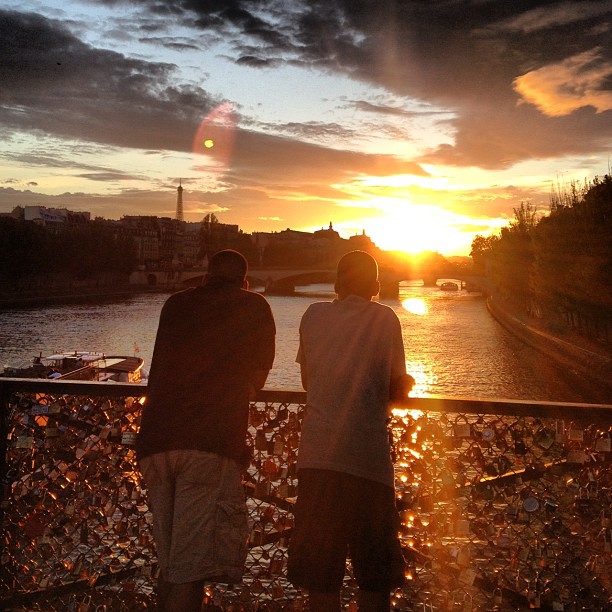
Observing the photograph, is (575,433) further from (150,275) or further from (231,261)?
(150,275)

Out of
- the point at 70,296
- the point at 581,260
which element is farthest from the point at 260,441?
the point at 70,296

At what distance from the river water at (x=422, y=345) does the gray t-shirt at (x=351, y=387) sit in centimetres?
1400

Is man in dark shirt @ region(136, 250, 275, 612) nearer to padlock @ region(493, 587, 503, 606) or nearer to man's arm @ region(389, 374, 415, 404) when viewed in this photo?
man's arm @ region(389, 374, 415, 404)

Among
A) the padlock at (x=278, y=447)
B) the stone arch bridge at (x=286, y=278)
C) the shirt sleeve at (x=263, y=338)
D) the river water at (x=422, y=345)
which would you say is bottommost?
the river water at (x=422, y=345)

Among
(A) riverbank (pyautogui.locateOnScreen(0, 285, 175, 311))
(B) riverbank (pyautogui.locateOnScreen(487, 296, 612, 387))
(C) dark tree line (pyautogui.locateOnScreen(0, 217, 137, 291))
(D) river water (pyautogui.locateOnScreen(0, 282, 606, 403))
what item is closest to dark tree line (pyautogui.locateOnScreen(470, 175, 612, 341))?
(B) riverbank (pyautogui.locateOnScreen(487, 296, 612, 387))

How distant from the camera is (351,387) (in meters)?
2.67

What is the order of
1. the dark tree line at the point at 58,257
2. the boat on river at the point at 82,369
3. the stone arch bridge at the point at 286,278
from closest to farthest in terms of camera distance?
the boat on river at the point at 82,369, the dark tree line at the point at 58,257, the stone arch bridge at the point at 286,278

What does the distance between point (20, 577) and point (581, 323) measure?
121ft

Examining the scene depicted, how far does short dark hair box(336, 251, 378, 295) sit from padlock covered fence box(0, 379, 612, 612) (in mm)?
675

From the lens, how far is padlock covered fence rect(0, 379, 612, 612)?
331 centimetres

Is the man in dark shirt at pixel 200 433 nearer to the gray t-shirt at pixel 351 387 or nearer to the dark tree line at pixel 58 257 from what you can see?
the gray t-shirt at pixel 351 387

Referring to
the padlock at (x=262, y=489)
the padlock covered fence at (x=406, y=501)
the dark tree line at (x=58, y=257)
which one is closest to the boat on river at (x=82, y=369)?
the padlock covered fence at (x=406, y=501)

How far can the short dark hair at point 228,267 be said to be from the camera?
2.85 m

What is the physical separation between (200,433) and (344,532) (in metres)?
0.61
